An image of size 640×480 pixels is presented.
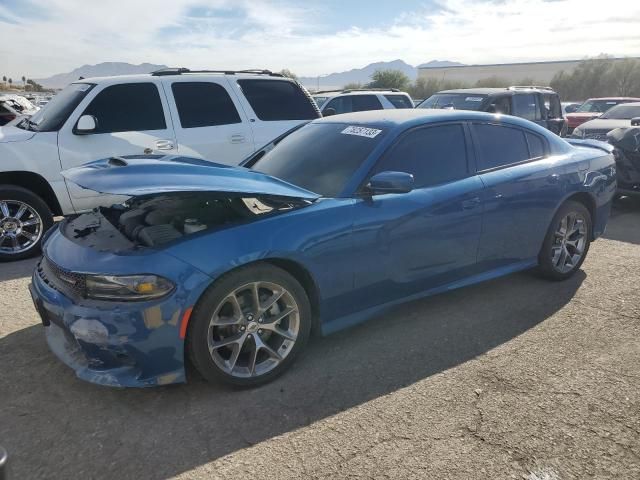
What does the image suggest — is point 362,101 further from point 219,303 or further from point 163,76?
point 219,303

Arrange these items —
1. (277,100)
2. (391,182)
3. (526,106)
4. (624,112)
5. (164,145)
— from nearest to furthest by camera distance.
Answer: (391,182) → (164,145) → (277,100) → (526,106) → (624,112)

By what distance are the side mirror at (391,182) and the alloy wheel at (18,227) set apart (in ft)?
13.1

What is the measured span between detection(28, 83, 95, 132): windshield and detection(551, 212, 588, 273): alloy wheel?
5.21 m

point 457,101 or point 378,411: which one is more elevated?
point 457,101

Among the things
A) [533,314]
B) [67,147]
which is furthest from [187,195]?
[67,147]

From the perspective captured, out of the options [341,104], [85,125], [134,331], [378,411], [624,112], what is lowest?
[378,411]

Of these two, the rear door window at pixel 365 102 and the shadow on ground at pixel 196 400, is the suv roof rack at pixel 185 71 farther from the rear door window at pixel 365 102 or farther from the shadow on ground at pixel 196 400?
the rear door window at pixel 365 102

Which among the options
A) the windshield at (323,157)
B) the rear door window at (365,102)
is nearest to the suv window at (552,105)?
the rear door window at (365,102)

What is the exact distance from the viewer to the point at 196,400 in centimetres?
289

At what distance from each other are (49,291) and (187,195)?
1.00 meters

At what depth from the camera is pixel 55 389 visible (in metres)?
2.98

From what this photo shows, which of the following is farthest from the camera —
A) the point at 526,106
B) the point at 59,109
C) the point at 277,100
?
the point at 526,106

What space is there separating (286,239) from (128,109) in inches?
149

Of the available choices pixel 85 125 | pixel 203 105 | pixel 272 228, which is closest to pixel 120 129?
pixel 85 125
